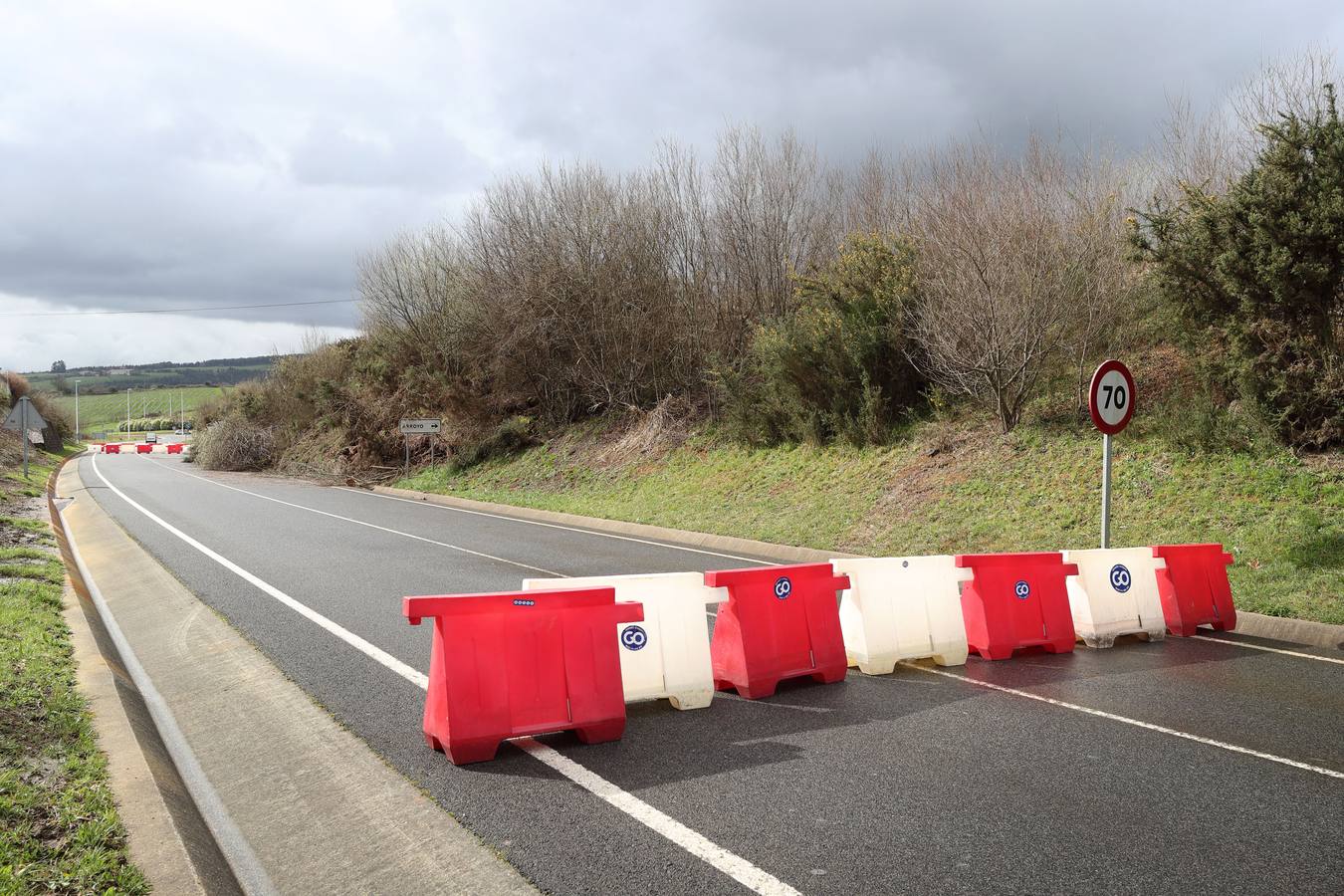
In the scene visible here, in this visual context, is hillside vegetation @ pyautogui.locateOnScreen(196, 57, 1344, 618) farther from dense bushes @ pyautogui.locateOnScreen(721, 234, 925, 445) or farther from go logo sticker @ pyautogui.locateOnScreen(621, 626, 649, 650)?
go logo sticker @ pyautogui.locateOnScreen(621, 626, 649, 650)

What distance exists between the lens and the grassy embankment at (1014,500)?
1006 cm

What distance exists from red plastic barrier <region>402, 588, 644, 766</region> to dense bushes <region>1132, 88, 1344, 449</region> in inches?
413

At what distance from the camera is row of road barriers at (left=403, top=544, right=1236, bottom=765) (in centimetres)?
513

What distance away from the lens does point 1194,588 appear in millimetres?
8305

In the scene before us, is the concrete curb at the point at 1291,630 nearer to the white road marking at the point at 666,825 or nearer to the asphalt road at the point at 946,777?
the asphalt road at the point at 946,777

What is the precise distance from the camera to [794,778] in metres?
4.66

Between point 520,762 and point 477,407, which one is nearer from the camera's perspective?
point 520,762

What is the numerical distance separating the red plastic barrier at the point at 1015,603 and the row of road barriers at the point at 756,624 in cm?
1

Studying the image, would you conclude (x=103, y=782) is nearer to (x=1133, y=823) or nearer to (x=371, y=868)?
(x=371, y=868)

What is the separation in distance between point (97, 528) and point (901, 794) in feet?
58.1

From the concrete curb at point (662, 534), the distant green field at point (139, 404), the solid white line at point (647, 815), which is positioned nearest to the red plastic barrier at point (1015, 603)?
the solid white line at point (647, 815)

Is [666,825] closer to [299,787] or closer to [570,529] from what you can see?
[299,787]

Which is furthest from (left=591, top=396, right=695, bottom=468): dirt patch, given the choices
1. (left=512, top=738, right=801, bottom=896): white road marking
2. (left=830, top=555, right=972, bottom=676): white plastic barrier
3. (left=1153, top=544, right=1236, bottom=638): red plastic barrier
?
(left=512, top=738, right=801, bottom=896): white road marking

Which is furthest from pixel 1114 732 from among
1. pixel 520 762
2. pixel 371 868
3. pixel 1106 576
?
pixel 371 868
